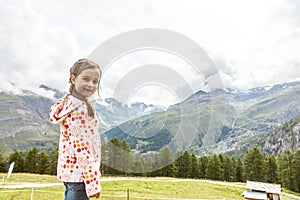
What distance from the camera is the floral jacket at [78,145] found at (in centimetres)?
223

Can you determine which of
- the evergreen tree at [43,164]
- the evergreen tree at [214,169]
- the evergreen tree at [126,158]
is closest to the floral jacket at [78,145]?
the evergreen tree at [126,158]

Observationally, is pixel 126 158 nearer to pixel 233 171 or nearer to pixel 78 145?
pixel 233 171

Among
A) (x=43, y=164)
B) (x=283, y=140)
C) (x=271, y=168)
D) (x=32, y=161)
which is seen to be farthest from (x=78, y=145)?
(x=283, y=140)

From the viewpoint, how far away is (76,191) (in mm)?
2322

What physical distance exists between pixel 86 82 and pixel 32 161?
163 ft

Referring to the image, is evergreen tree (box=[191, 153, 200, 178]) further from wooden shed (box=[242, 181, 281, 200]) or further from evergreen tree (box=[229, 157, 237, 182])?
wooden shed (box=[242, 181, 281, 200])

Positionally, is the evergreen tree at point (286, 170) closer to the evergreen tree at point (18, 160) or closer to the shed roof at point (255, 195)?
the shed roof at point (255, 195)

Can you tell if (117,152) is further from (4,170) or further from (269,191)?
(269,191)

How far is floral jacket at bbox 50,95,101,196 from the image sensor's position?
223 centimetres

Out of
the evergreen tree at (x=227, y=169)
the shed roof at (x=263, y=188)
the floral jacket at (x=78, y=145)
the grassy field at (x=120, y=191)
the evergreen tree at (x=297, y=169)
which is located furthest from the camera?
the evergreen tree at (x=227, y=169)

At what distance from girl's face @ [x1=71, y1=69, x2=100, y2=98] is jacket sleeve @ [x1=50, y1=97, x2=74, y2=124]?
0.47ft

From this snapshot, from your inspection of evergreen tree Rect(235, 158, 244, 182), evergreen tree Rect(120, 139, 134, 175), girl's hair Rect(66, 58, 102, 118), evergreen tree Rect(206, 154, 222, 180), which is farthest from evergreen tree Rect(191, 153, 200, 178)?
girl's hair Rect(66, 58, 102, 118)

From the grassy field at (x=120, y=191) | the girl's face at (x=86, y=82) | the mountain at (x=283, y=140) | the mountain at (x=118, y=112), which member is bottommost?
the grassy field at (x=120, y=191)

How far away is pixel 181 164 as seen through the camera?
52188mm
